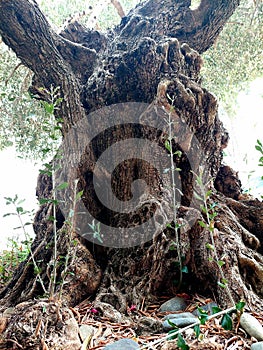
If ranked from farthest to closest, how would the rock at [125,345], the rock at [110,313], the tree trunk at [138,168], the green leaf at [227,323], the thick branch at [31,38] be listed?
the thick branch at [31,38] < the tree trunk at [138,168] < the rock at [110,313] < the rock at [125,345] < the green leaf at [227,323]

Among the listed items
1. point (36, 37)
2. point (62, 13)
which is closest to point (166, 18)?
point (36, 37)

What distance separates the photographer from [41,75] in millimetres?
3014

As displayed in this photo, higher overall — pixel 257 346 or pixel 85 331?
pixel 257 346

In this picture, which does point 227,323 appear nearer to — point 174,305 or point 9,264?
point 174,305

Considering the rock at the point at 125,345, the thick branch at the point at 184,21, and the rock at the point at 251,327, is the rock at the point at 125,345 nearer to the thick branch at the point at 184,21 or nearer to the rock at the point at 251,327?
the rock at the point at 251,327

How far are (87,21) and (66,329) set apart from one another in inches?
185

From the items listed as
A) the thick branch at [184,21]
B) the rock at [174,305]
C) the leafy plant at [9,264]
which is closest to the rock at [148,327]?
the rock at [174,305]

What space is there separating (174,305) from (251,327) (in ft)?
2.00

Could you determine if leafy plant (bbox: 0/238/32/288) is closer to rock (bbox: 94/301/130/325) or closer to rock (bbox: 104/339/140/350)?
rock (bbox: 94/301/130/325)

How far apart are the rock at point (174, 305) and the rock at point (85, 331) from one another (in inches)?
18.5

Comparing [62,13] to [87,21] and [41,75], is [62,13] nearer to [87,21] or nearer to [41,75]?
[87,21]

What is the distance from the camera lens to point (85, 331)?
155cm

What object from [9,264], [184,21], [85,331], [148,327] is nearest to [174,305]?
[148,327]

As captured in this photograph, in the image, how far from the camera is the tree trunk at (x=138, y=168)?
79.4 inches
